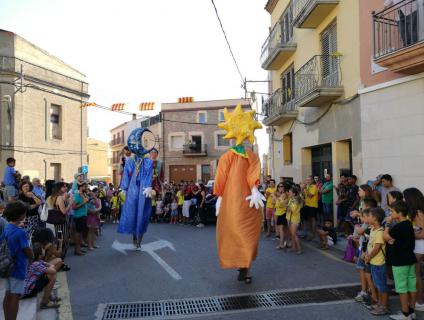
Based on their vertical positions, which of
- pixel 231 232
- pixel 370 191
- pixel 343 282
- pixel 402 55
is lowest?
pixel 343 282

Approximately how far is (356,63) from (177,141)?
1216 inches

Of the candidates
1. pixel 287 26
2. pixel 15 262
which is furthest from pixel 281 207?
pixel 287 26

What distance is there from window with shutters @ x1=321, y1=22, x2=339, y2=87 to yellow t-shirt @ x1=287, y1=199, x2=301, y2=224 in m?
4.50

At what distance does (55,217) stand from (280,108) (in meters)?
11.1

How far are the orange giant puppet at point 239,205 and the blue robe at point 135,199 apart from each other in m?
3.08

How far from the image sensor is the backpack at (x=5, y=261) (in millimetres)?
4059

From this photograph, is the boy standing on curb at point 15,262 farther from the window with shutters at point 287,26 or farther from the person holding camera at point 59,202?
the window with shutters at point 287,26

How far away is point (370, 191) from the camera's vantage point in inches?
278

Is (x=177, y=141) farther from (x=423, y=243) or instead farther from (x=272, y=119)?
(x=423, y=243)

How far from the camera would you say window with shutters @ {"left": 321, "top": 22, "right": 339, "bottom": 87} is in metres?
11.8

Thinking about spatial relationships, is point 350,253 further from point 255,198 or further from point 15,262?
point 15,262

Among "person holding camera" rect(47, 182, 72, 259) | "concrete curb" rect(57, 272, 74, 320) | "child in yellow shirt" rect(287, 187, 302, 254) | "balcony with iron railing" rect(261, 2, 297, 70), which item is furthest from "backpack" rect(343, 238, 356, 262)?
"balcony with iron railing" rect(261, 2, 297, 70)

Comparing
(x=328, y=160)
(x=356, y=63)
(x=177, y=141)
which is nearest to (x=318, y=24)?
(x=356, y=63)

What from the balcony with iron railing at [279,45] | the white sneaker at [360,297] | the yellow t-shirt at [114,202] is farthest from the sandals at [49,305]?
the balcony with iron railing at [279,45]
